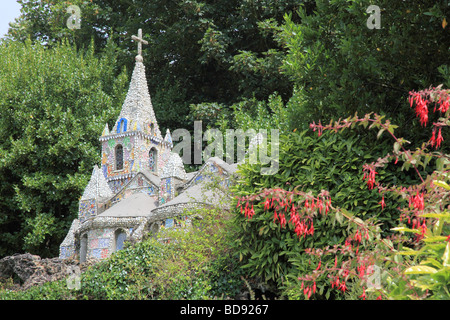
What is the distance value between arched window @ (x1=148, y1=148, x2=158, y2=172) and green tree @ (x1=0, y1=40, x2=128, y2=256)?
17.7ft

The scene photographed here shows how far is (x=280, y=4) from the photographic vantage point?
2634 cm

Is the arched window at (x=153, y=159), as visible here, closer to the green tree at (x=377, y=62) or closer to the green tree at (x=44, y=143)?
the green tree at (x=44, y=143)

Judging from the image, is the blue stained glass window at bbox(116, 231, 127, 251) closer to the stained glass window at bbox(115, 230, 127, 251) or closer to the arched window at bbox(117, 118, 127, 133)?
the stained glass window at bbox(115, 230, 127, 251)

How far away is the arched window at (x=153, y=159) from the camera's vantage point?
20352 mm

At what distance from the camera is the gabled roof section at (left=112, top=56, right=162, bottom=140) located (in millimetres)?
20172

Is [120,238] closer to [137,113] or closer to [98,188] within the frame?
[98,188]

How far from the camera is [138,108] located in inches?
802

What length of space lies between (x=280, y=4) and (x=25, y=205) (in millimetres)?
14460

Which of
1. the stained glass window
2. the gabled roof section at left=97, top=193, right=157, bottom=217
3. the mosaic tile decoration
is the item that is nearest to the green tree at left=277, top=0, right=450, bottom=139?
the mosaic tile decoration

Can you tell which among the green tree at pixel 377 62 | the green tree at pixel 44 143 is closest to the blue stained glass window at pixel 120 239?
the green tree at pixel 44 143

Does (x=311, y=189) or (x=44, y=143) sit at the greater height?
(x=44, y=143)

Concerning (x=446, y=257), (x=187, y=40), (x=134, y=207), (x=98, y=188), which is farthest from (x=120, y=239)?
(x=187, y=40)

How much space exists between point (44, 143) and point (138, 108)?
742 centimetres
